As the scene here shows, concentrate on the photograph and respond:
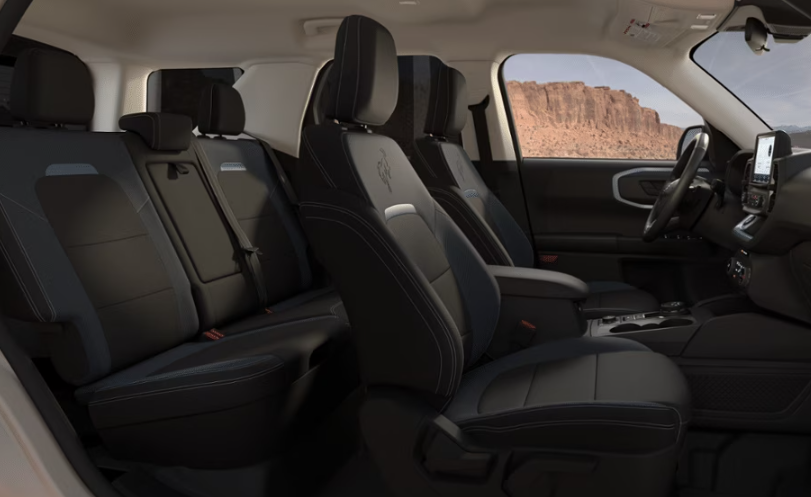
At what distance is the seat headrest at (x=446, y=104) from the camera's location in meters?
2.89

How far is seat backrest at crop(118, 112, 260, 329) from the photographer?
2432mm

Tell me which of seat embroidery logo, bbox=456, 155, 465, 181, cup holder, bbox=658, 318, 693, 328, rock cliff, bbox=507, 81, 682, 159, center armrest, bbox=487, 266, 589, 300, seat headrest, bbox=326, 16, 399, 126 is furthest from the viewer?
rock cliff, bbox=507, 81, 682, 159

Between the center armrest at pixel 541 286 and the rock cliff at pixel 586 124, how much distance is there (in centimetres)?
134

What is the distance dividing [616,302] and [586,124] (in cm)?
159

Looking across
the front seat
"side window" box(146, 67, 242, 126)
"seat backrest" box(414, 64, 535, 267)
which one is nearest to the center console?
the front seat

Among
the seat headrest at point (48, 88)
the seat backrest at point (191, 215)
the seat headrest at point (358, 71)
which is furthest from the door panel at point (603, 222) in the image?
the seat headrest at point (48, 88)

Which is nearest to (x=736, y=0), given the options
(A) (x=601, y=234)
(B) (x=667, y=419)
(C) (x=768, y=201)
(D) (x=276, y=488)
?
(C) (x=768, y=201)

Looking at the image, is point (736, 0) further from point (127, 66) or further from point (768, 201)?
point (127, 66)

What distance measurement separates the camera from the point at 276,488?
1.83 metres

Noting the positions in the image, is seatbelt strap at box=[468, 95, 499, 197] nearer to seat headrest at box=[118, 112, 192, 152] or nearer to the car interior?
the car interior

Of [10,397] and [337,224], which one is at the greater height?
[337,224]

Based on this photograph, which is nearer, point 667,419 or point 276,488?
point 667,419

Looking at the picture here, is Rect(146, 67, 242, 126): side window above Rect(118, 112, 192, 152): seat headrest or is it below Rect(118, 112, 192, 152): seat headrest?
below

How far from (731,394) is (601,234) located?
1646mm
